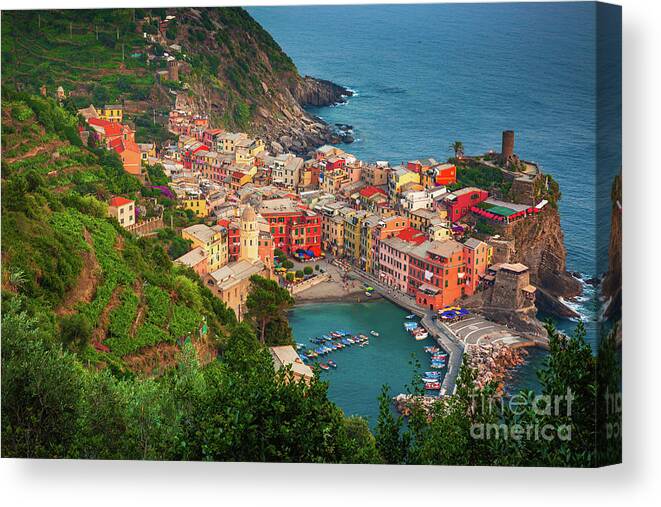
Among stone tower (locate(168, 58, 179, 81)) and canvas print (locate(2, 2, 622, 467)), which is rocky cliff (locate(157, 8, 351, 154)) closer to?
canvas print (locate(2, 2, 622, 467))

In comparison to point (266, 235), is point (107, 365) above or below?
below

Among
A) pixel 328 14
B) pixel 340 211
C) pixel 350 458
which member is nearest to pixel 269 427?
pixel 350 458

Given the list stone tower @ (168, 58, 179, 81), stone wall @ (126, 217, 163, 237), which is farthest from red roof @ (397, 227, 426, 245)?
stone tower @ (168, 58, 179, 81)

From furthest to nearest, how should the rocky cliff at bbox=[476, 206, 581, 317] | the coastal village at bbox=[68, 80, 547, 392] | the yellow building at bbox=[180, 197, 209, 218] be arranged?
1. the yellow building at bbox=[180, 197, 209, 218]
2. the coastal village at bbox=[68, 80, 547, 392]
3. the rocky cliff at bbox=[476, 206, 581, 317]

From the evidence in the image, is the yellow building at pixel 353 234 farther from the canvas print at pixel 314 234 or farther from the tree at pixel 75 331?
the tree at pixel 75 331

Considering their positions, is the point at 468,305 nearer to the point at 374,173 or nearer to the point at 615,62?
the point at 374,173

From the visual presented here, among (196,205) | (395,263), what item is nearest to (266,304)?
(395,263)

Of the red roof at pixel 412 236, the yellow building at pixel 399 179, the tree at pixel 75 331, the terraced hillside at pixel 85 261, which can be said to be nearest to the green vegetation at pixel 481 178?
the yellow building at pixel 399 179
